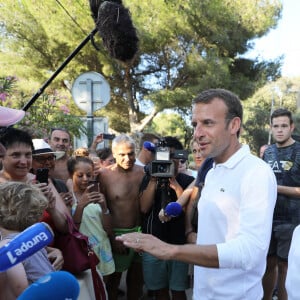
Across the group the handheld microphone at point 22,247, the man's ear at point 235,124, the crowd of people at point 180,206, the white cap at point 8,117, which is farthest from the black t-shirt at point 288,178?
the handheld microphone at point 22,247

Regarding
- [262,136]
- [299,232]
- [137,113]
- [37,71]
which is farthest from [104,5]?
[262,136]

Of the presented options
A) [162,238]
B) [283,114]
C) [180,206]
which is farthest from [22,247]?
[283,114]

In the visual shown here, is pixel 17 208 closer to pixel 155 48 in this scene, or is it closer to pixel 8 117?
pixel 8 117

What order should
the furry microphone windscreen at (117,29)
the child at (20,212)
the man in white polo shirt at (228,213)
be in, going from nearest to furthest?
1. the man in white polo shirt at (228,213)
2. the child at (20,212)
3. the furry microphone windscreen at (117,29)

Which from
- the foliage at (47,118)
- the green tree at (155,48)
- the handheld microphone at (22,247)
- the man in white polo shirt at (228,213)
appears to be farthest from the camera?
the green tree at (155,48)

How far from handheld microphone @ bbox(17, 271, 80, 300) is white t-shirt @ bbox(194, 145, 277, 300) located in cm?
65

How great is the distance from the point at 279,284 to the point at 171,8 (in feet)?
41.3

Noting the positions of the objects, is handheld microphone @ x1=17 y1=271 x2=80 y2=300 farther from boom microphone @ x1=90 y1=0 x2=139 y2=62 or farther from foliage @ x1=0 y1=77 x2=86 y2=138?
foliage @ x1=0 y1=77 x2=86 y2=138

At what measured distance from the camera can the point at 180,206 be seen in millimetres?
2578

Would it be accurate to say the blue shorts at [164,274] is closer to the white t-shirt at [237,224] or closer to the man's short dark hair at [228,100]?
the white t-shirt at [237,224]

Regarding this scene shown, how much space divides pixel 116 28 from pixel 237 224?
220 cm

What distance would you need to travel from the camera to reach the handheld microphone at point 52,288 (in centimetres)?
101

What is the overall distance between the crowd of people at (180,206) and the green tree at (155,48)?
33.1 ft

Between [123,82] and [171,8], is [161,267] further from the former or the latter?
[123,82]
